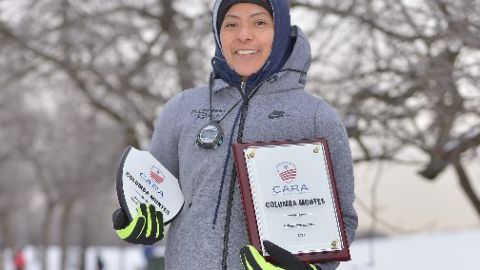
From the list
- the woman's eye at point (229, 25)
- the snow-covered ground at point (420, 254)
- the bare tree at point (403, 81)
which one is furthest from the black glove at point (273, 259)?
the snow-covered ground at point (420, 254)

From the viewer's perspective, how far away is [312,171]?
2.50 m

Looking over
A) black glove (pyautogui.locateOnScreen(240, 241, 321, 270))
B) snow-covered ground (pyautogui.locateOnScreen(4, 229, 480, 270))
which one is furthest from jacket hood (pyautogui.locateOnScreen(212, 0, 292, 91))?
snow-covered ground (pyautogui.locateOnScreen(4, 229, 480, 270))

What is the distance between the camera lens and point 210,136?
106 inches

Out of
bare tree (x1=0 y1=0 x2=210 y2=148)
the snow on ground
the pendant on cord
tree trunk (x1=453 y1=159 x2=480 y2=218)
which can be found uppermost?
bare tree (x1=0 y1=0 x2=210 y2=148)

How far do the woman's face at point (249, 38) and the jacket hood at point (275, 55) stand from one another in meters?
0.03

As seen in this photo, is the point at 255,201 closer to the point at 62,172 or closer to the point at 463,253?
the point at 463,253

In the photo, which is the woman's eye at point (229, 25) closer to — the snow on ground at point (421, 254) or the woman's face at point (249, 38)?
the woman's face at point (249, 38)

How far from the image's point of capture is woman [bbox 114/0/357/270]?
2609 millimetres

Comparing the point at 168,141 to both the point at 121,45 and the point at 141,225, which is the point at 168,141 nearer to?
the point at 141,225

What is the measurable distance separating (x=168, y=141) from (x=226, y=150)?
0.31 metres

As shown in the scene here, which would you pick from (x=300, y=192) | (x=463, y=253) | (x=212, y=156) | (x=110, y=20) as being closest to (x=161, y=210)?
(x=212, y=156)

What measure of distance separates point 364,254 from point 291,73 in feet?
35.9

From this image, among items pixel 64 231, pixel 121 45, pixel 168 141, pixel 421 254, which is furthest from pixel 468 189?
pixel 64 231

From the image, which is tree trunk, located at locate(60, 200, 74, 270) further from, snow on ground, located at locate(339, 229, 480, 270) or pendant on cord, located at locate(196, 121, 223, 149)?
pendant on cord, located at locate(196, 121, 223, 149)
